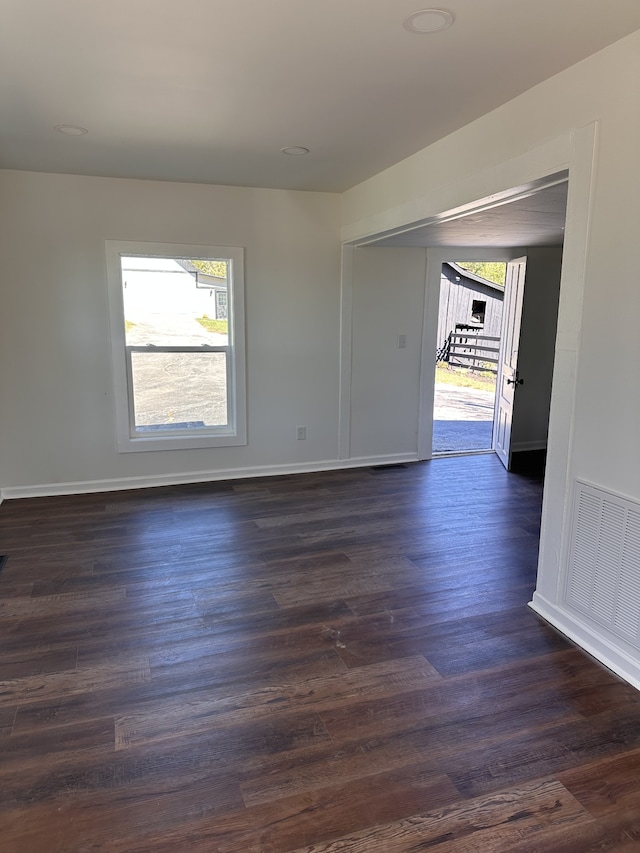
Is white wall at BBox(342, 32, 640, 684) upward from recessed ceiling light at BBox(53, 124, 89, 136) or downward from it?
downward

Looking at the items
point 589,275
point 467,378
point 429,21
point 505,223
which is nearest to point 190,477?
point 505,223

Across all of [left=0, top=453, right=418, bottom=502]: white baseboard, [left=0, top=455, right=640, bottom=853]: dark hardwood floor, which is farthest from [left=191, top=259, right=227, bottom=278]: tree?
[left=0, top=455, right=640, bottom=853]: dark hardwood floor

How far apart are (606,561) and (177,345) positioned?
12.1ft

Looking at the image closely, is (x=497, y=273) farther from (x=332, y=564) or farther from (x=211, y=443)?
(x=332, y=564)

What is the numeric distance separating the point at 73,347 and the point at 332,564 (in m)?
2.75

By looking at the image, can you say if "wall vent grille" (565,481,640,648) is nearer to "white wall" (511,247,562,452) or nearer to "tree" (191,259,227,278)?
"white wall" (511,247,562,452)

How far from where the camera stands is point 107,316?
4.52 m

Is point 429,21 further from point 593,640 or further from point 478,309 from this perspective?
point 478,309

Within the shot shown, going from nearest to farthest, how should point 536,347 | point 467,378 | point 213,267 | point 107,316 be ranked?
point 107,316
point 213,267
point 536,347
point 467,378

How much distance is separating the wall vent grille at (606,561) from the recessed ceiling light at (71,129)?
10.8 feet

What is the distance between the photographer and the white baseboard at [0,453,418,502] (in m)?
4.56

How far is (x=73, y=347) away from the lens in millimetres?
4465

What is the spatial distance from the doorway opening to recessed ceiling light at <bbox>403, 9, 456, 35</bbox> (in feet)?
16.5

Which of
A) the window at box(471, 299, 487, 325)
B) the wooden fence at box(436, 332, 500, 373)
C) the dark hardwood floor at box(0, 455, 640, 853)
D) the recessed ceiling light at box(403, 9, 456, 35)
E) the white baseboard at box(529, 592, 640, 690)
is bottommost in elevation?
the dark hardwood floor at box(0, 455, 640, 853)
